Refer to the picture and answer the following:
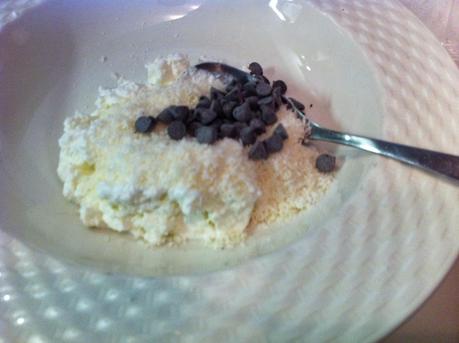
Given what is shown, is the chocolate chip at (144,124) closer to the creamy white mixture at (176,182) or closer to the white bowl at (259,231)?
the creamy white mixture at (176,182)

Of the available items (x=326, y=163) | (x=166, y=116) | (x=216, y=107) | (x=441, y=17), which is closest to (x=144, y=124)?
(x=166, y=116)

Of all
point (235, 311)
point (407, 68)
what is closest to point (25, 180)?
point (235, 311)

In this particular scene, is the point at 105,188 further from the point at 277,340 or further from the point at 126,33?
the point at 126,33

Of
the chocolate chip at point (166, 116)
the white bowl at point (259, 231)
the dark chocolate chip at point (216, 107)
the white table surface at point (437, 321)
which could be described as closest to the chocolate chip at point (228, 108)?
the dark chocolate chip at point (216, 107)

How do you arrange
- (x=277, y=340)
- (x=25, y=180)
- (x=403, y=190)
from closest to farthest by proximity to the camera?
(x=277, y=340) < (x=403, y=190) < (x=25, y=180)

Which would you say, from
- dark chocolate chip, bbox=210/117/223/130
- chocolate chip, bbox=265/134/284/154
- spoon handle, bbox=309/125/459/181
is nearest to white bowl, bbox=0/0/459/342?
Result: spoon handle, bbox=309/125/459/181

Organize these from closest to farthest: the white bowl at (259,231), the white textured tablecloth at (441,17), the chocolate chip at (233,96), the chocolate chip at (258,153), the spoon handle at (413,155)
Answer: the white bowl at (259,231) → the spoon handle at (413,155) → the chocolate chip at (258,153) → the chocolate chip at (233,96) → the white textured tablecloth at (441,17)

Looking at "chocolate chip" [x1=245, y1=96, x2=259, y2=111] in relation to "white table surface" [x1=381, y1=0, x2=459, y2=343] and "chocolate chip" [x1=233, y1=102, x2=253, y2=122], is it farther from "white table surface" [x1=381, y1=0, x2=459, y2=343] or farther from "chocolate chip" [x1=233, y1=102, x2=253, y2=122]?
"white table surface" [x1=381, y1=0, x2=459, y2=343]
